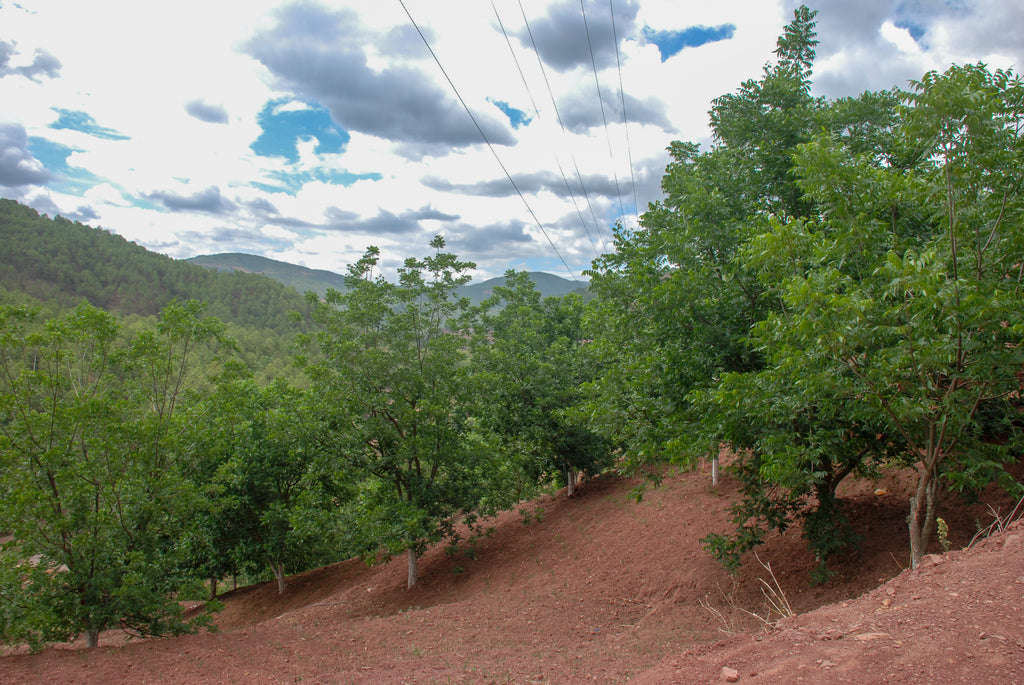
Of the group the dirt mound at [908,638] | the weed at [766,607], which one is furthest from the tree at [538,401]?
the dirt mound at [908,638]

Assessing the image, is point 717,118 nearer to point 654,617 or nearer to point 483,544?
point 654,617

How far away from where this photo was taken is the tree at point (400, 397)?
13.2m

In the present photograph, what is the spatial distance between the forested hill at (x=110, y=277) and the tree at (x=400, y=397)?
116160 mm

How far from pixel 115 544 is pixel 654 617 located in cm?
930

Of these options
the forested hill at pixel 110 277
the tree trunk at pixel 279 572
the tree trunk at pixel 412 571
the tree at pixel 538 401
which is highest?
the forested hill at pixel 110 277

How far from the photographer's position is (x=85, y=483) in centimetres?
955

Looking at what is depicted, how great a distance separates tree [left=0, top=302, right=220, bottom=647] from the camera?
898 cm

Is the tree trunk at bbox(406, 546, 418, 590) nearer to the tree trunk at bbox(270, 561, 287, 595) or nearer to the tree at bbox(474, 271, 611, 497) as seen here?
the tree at bbox(474, 271, 611, 497)

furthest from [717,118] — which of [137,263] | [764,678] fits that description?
[137,263]

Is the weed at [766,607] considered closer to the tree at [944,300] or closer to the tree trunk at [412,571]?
the tree at [944,300]

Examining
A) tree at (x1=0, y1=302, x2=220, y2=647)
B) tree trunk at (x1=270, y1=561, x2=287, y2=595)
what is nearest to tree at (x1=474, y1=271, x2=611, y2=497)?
tree at (x1=0, y1=302, x2=220, y2=647)

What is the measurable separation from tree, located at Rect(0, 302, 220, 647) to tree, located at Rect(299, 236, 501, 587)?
342 centimetres

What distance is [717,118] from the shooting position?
541 inches

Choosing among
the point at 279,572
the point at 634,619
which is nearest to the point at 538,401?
Result: the point at 634,619
